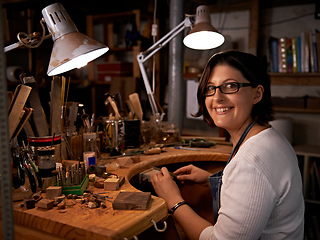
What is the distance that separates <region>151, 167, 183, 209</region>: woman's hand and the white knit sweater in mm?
223

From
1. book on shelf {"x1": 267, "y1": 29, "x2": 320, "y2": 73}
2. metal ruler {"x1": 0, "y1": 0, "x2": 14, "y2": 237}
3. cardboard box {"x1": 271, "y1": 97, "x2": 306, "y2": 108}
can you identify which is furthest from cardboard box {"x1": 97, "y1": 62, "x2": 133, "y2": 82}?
metal ruler {"x1": 0, "y1": 0, "x2": 14, "y2": 237}

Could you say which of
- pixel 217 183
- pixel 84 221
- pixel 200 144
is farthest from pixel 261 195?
pixel 200 144

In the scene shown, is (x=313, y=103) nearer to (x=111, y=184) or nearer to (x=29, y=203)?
(x=111, y=184)

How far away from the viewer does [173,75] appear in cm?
282

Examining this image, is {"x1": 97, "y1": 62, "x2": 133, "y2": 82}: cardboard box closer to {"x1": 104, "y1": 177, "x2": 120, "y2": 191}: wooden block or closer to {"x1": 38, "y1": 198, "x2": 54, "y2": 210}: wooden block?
{"x1": 104, "y1": 177, "x2": 120, "y2": 191}: wooden block

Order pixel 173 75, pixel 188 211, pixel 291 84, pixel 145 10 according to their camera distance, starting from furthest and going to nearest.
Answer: pixel 145 10 < pixel 291 84 < pixel 173 75 < pixel 188 211

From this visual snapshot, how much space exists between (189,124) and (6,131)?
350 cm

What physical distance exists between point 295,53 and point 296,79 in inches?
11.8

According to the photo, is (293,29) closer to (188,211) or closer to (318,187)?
(318,187)

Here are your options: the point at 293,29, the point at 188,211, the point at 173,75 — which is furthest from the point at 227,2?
the point at 188,211

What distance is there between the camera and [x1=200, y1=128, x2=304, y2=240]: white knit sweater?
1013 millimetres

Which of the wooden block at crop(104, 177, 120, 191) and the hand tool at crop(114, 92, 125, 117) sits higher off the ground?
the hand tool at crop(114, 92, 125, 117)

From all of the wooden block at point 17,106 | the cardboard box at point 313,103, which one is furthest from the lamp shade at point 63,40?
the cardboard box at point 313,103

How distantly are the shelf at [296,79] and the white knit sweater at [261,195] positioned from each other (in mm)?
2242
